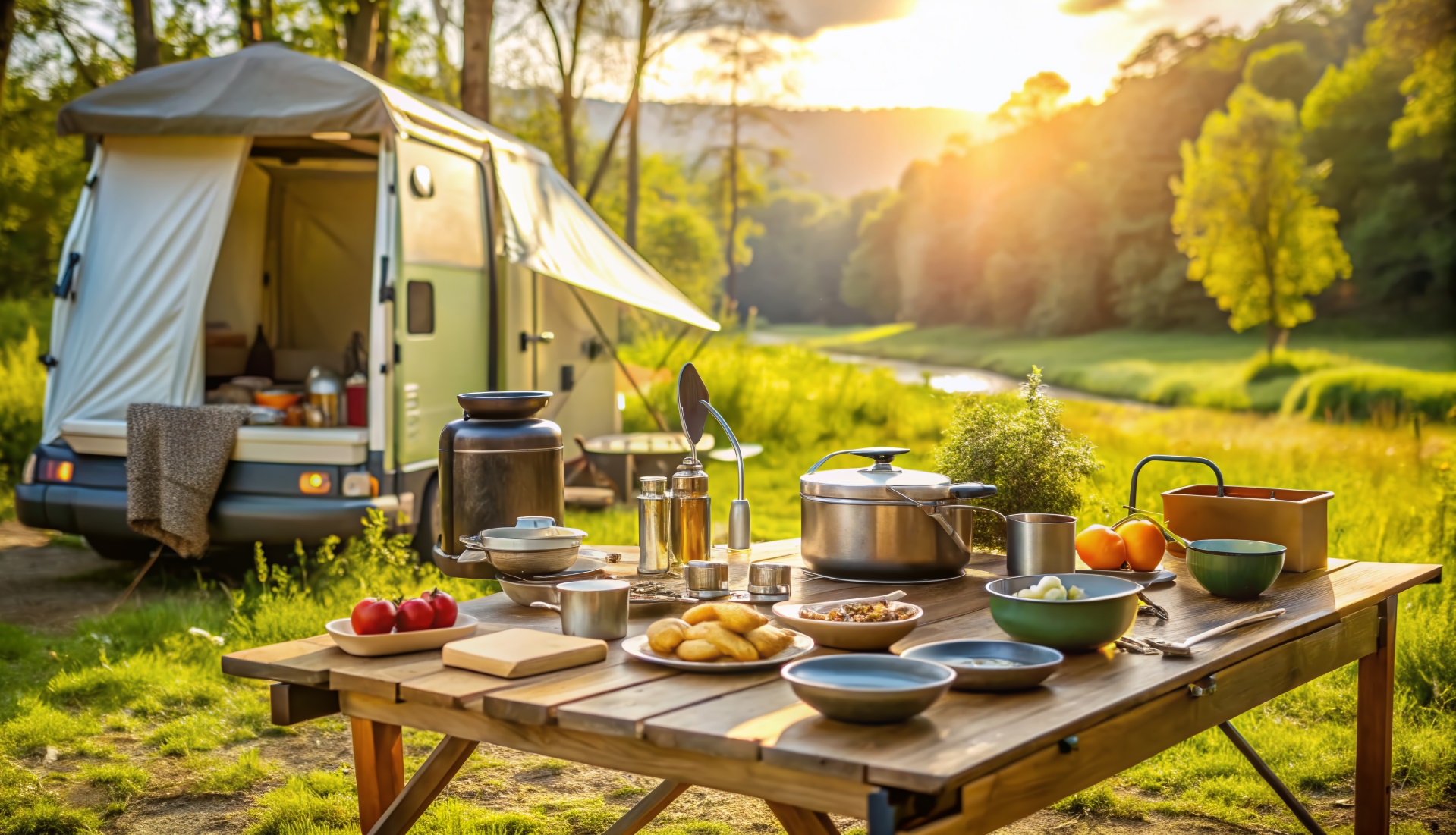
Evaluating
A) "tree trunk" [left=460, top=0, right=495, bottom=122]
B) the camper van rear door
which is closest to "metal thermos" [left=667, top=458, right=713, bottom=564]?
the camper van rear door

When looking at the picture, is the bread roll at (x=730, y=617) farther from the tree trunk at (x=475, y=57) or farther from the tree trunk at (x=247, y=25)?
the tree trunk at (x=475, y=57)

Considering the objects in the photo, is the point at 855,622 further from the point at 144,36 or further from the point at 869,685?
the point at 144,36

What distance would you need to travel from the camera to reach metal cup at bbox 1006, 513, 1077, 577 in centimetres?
279

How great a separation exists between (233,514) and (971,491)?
4.65m

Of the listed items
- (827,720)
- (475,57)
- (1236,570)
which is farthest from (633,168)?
(827,720)

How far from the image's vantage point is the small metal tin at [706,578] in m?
2.71

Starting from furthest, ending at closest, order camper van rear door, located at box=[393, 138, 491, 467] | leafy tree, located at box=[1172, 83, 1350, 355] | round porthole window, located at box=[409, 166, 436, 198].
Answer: leafy tree, located at box=[1172, 83, 1350, 355], round porthole window, located at box=[409, 166, 436, 198], camper van rear door, located at box=[393, 138, 491, 467]

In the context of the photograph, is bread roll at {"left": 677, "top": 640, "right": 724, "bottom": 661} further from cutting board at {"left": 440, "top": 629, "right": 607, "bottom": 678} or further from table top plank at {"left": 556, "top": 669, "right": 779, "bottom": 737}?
cutting board at {"left": 440, "top": 629, "right": 607, "bottom": 678}

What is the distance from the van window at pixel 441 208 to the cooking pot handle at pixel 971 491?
4.31 m

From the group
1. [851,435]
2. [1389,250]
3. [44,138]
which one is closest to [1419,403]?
[851,435]

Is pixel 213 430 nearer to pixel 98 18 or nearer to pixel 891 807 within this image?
pixel 891 807

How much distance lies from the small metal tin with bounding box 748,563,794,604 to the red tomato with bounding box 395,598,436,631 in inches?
27.7

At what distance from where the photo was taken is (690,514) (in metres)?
2.96

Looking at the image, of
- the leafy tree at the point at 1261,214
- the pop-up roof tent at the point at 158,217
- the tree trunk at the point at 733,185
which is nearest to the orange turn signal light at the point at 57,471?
the pop-up roof tent at the point at 158,217
